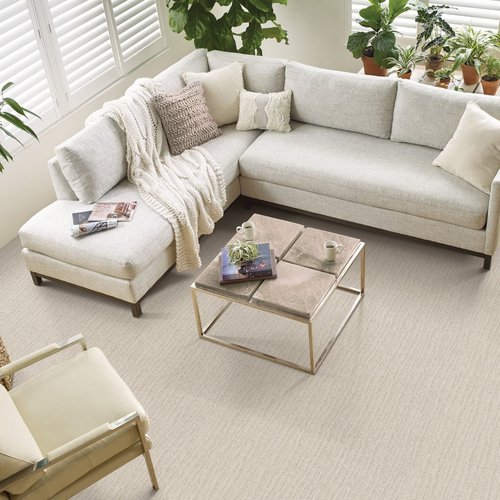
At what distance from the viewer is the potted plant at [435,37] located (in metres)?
4.84

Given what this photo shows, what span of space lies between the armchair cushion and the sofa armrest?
8.40 ft

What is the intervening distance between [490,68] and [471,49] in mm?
180

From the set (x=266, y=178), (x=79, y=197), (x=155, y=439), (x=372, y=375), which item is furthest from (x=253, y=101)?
(x=155, y=439)

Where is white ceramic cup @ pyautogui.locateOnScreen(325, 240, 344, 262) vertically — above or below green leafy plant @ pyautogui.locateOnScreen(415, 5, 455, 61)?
below

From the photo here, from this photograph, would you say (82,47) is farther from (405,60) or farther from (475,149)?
(475,149)

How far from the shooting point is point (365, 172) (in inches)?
165

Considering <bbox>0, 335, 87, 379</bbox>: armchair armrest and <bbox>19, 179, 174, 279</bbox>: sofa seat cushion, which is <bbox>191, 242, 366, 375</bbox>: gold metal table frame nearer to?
<bbox>19, 179, 174, 279</bbox>: sofa seat cushion

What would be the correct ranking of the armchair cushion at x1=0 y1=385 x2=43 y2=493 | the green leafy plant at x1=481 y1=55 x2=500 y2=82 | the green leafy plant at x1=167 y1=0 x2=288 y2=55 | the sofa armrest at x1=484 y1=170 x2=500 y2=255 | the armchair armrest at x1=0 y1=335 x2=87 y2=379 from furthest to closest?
the green leafy plant at x1=167 y1=0 x2=288 y2=55
the green leafy plant at x1=481 y1=55 x2=500 y2=82
the sofa armrest at x1=484 y1=170 x2=500 y2=255
the armchair armrest at x1=0 y1=335 x2=87 y2=379
the armchair cushion at x1=0 y1=385 x2=43 y2=493

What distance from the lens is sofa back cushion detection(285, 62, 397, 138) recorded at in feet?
14.5

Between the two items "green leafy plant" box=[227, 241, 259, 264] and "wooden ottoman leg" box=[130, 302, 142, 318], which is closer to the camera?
"green leafy plant" box=[227, 241, 259, 264]

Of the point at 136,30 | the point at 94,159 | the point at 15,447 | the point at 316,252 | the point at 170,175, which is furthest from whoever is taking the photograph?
the point at 136,30

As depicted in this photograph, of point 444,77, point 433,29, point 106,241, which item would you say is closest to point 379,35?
point 433,29

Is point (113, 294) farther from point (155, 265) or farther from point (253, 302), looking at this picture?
point (253, 302)

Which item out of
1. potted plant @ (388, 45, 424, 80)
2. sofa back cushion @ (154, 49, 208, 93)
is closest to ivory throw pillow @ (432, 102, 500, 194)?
potted plant @ (388, 45, 424, 80)
